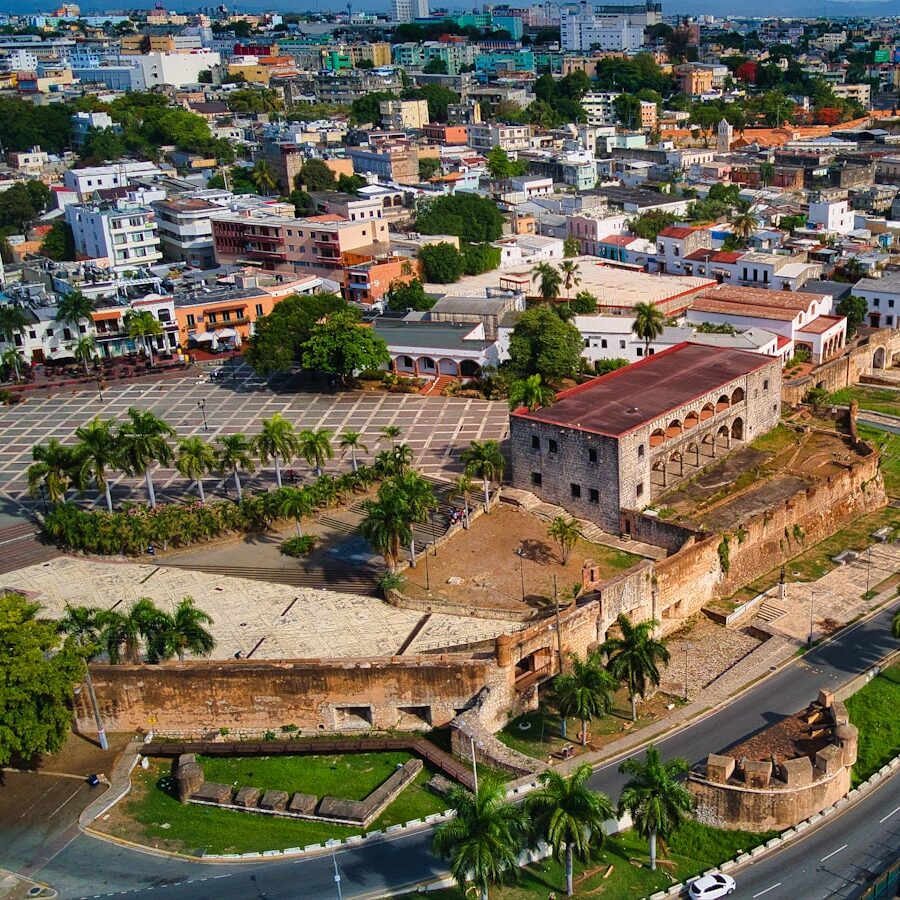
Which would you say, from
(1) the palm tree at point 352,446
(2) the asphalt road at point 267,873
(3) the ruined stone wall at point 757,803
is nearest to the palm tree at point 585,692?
(2) the asphalt road at point 267,873

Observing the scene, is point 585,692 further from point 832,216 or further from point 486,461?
point 832,216

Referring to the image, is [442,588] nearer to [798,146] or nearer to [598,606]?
[598,606]

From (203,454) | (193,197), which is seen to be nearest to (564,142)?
(193,197)

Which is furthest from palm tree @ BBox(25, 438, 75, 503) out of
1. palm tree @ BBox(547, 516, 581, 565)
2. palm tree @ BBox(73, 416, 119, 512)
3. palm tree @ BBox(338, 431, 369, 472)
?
palm tree @ BBox(547, 516, 581, 565)

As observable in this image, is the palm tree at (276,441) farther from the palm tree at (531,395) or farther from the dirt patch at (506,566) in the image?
the palm tree at (531,395)

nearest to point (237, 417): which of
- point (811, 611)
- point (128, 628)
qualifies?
point (128, 628)

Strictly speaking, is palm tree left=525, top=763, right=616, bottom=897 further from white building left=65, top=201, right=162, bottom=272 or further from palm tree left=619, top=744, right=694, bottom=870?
white building left=65, top=201, right=162, bottom=272
